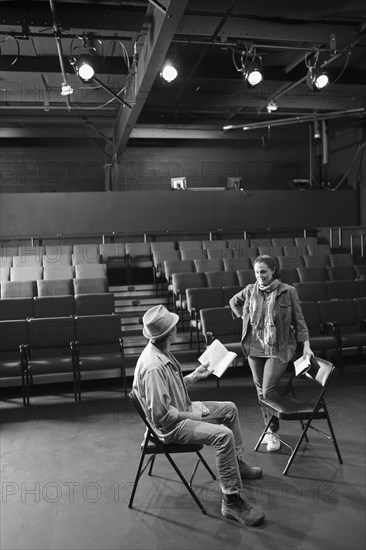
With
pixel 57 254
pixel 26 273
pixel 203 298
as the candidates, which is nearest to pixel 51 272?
pixel 26 273

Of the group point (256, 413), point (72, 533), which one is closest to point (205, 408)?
point (72, 533)

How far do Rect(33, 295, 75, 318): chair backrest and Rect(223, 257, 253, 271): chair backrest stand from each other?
9.58ft

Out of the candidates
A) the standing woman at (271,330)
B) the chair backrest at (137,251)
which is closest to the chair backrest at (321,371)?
the standing woman at (271,330)

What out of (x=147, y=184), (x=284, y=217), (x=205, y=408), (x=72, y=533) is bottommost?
(x=72, y=533)

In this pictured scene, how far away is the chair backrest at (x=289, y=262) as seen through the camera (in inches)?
324

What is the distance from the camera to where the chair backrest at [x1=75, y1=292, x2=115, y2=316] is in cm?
615

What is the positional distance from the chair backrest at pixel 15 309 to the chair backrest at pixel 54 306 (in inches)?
3.2

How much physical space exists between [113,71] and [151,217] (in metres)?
3.05

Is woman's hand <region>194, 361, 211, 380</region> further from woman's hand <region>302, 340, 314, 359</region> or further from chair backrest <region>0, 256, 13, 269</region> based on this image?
chair backrest <region>0, 256, 13, 269</region>

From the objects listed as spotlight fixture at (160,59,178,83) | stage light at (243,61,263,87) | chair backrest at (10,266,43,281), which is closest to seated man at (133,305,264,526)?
spotlight fixture at (160,59,178,83)

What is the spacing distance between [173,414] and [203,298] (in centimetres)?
376

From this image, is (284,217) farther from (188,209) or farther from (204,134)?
(204,134)

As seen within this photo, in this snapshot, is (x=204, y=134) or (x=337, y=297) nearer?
(x=337, y=297)

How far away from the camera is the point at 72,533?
269cm
